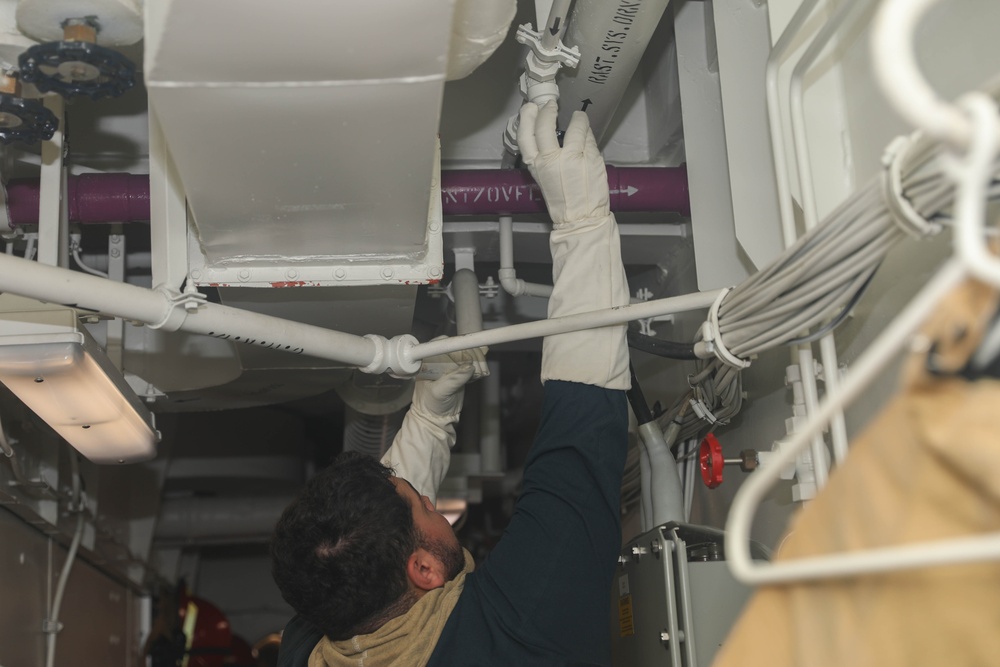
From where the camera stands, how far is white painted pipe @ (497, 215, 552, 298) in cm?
219

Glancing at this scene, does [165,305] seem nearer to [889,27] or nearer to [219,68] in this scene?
[219,68]

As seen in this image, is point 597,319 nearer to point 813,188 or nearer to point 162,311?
point 813,188

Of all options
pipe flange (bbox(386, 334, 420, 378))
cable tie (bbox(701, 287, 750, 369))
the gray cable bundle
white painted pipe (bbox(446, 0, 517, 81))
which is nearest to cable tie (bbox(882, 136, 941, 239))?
the gray cable bundle

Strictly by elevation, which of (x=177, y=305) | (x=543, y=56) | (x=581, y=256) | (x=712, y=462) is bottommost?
(x=712, y=462)

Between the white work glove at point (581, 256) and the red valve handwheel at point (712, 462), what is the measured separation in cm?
26

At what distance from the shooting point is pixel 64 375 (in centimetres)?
172

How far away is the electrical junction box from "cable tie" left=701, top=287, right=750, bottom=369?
41 cm

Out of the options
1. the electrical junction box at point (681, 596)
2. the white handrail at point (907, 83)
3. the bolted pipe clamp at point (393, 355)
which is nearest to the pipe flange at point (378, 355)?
the bolted pipe clamp at point (393, 355)

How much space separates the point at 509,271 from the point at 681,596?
85cm

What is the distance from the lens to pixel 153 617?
14.9ft

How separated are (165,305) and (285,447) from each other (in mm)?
3228

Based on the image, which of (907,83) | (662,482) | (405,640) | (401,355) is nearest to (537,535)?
(405,640)

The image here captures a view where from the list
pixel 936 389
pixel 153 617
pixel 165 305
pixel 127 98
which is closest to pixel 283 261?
pixel 165 305

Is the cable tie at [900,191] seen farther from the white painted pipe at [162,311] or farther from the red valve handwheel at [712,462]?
the white painted pipe at [162,311]
